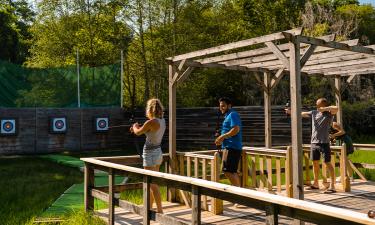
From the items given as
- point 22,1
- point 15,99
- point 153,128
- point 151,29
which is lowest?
point 153,128

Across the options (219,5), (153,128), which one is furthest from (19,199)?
(219,5)

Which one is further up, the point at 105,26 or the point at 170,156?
the point at 105,26

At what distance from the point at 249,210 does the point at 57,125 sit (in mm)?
11227

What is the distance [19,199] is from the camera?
24.1 ft

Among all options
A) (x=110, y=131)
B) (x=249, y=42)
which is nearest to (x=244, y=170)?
(x=249, y=42)

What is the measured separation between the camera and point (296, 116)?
16.7 feet

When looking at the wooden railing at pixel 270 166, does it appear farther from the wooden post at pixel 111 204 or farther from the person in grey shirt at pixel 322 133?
the wooden post at pixel 111 204

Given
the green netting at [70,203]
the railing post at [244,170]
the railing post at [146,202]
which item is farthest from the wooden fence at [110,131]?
the railing post at [146,202]

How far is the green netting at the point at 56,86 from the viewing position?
15172mm

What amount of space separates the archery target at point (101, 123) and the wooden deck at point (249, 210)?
1027 centimetres

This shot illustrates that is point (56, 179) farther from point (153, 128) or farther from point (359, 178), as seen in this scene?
point (359, 178)

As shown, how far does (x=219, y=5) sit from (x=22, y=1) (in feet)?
50.1

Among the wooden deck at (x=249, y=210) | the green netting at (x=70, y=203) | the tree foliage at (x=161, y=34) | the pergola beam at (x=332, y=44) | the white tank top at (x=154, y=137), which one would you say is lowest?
the green netting at (x=70, y=203)

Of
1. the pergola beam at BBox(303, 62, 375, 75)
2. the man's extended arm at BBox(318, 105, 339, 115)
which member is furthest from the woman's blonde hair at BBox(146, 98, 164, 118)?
the pergola beam at BBox(303, 62, 375, 75)
